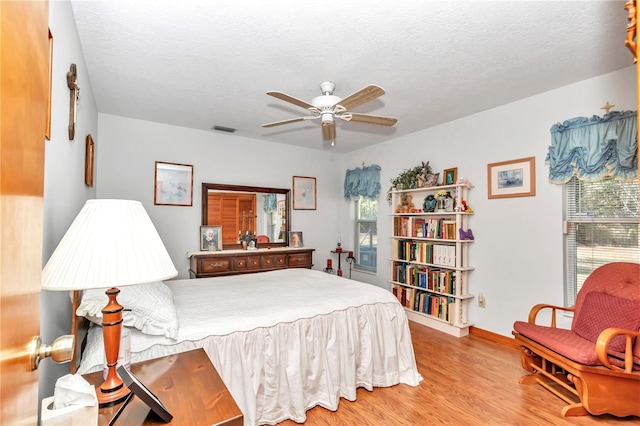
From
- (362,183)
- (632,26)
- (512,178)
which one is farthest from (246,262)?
(632,26)

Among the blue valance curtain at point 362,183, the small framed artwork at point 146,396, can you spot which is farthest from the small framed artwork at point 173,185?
the small framed artwork at point 146,396

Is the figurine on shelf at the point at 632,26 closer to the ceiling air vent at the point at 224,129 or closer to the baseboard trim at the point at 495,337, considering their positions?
the baseboard trim at the point at 495,337

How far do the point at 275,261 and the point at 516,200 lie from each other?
9.80 ft

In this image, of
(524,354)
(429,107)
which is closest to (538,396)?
(524,354)

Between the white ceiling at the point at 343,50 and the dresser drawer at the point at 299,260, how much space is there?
209cm

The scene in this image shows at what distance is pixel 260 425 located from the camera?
1930 mm

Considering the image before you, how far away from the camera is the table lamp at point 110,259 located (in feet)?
2.96

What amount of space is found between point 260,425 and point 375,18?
2619 millimetres

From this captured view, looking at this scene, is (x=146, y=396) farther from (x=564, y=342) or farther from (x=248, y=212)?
(x=248, y=212)

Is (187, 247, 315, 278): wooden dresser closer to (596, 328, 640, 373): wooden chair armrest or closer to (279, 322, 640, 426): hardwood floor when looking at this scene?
(279, 322, 640, 426): hardwood floor

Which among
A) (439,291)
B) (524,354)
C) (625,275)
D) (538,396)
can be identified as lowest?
(538,396)

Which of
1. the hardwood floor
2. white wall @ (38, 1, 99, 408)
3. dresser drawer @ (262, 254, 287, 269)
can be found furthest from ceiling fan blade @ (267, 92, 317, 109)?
dresser drawer @ (262, 254, 287, 269)

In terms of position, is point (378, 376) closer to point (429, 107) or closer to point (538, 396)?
point (538, 396)

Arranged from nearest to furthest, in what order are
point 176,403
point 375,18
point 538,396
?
point 176,403
point 375,18
point 538,396
